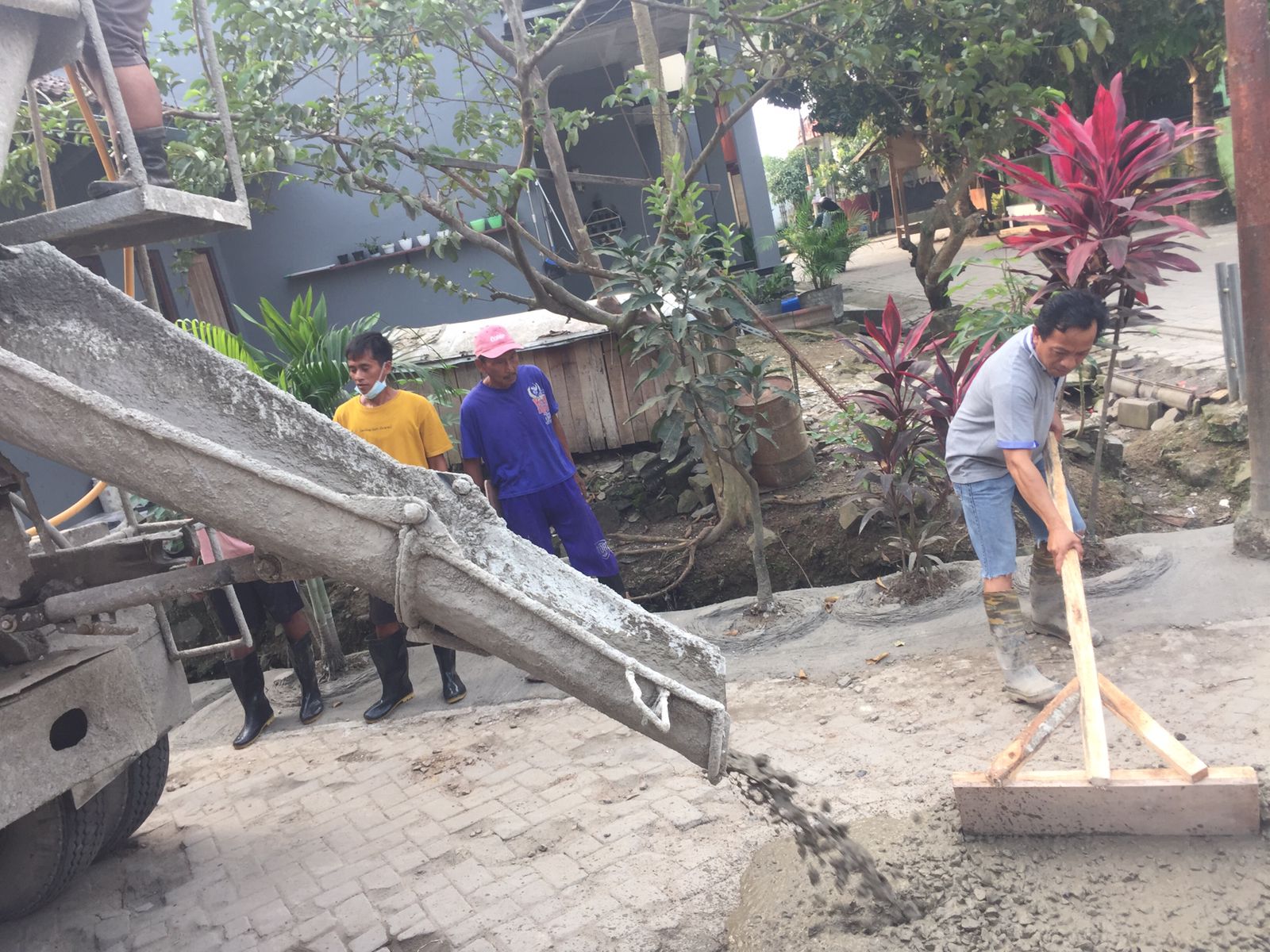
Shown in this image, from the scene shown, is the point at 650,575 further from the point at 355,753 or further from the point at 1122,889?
the point at 1122,889

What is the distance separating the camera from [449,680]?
499cm

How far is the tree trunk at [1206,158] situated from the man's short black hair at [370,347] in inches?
585

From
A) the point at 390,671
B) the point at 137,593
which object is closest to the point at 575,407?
the point at 390,671

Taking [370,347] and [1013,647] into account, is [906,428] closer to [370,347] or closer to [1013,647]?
[1013,647]

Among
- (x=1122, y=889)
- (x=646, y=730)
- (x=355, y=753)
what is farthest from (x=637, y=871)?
(x=355, y=753)

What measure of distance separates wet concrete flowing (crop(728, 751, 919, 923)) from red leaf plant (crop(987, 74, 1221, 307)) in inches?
104

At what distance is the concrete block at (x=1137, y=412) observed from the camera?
6879 millimetres

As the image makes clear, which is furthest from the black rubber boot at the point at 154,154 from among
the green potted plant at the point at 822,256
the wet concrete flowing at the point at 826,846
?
the green potted plant at the point at 822,256

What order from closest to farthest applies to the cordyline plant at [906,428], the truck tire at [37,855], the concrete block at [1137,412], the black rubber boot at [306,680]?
1. the truck tire at [37,855]
2. the cordyline plant at [906,428]
3. the black rubber boot at [306,680]
4. the concrete block at [1137,412]

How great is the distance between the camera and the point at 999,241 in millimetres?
4832

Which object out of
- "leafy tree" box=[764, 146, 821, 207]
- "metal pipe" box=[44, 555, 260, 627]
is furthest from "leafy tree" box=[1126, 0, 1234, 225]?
"leafy tree" box=[764, 146, 821, 207]

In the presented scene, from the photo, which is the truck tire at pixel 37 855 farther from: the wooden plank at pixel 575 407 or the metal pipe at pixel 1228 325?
the metal pipe at pixel 1228 325

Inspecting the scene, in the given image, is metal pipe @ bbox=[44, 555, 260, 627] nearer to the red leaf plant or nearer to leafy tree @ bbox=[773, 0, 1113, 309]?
the red leaf plant

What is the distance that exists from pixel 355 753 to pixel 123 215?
2779mm
